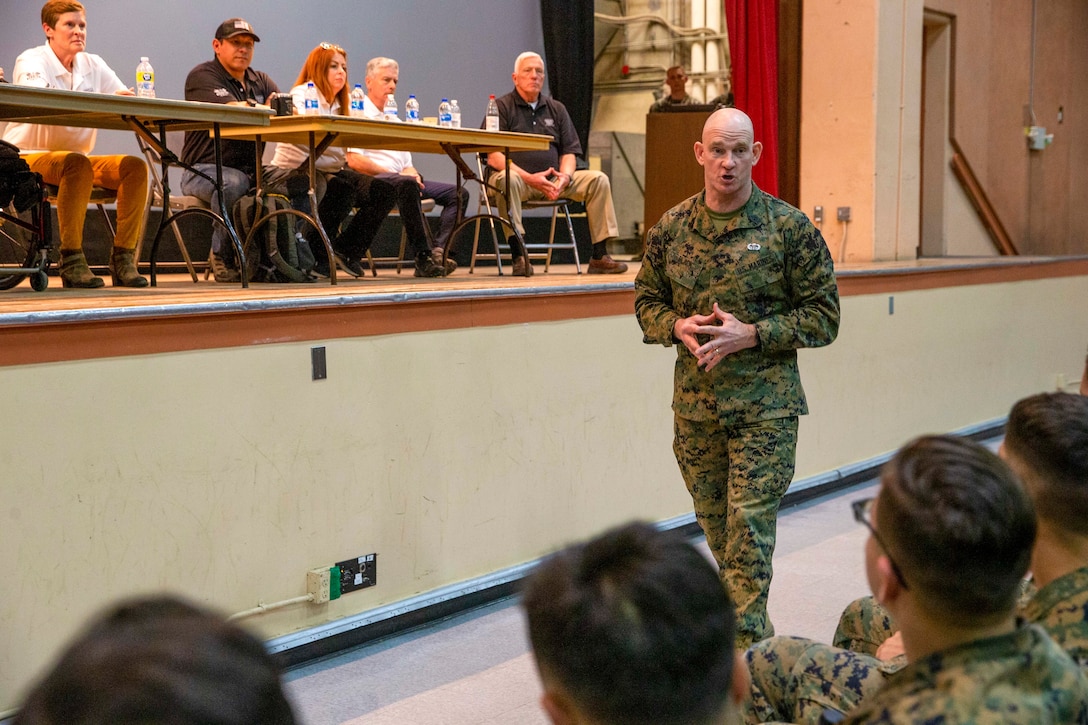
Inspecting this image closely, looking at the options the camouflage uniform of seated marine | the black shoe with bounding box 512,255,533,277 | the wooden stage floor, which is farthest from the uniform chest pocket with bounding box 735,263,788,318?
the black shoe with bounding box 512,255,533,277

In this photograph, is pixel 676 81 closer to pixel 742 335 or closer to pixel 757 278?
pixel 757 278

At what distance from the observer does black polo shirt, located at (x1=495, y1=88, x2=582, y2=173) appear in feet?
19.4

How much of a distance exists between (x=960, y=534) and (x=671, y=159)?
21.5 ft

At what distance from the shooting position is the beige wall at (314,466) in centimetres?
271

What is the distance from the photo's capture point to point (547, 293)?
393 cm

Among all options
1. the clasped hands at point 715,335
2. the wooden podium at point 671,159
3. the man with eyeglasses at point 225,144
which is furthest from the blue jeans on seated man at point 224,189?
the wooden podium at point 671,159

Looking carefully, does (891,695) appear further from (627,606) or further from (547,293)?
(547,293)

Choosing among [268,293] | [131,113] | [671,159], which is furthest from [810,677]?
[671,159]

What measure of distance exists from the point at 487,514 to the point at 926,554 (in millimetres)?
2631

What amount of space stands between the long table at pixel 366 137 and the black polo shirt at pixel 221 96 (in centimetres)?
18

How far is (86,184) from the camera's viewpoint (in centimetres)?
410

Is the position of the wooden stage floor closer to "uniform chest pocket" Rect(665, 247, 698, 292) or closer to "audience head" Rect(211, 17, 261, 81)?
"uniform chest pocket" Rect(665, 247, 698, 292)

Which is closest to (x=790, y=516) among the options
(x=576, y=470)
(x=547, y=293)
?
(x=576, y=470)

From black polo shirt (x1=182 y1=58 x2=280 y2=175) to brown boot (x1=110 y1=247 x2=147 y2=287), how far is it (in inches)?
31.0
